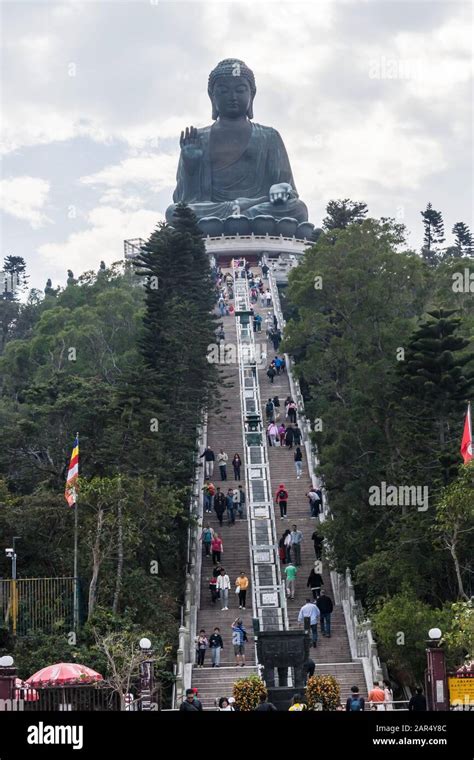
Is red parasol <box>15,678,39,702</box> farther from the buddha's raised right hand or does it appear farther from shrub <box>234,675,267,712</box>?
the buddha's raised right hand

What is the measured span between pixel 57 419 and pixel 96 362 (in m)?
11.5

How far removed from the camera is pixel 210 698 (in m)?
20.5

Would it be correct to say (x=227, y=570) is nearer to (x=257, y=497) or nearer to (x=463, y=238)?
(x=257, y=497)

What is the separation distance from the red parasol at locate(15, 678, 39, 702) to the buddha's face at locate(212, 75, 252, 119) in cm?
4664

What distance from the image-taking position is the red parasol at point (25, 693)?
621 inches

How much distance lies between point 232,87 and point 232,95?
354mm

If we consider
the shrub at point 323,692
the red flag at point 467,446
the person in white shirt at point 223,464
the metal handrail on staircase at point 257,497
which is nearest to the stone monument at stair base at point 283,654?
the shrub at point 323,692

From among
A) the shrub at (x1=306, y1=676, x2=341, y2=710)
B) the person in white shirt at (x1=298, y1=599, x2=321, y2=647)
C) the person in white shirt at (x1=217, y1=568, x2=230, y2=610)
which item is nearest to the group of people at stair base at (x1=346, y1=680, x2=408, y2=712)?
the shrub at (x1=306, y1=676, x2=341, y2=710)

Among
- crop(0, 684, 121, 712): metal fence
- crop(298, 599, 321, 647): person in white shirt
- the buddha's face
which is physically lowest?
crop(0, 684, 121, 712): metal fence

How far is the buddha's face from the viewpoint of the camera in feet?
196

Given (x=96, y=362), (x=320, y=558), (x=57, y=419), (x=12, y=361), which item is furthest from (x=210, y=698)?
(x=12, y=361)

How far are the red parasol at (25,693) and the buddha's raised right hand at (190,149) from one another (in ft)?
150

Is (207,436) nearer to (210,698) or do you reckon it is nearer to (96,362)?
(96,362)
